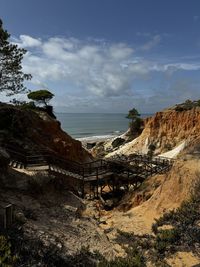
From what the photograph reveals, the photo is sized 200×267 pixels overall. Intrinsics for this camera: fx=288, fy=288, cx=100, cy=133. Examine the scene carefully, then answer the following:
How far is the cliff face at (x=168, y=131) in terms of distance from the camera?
143 feet

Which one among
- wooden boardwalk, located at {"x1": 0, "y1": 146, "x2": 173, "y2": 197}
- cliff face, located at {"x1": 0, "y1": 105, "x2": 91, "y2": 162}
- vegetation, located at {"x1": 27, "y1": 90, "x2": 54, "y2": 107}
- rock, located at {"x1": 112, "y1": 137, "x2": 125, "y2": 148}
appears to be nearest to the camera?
wooden boardwalk, located at {"x1": 0, "y1": 146, "x2": 173, "y2": 197}

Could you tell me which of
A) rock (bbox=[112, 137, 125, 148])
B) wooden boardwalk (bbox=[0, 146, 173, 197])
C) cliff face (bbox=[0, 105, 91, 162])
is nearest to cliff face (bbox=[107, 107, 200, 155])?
rock (bbox=[112, 137, 125, 148])

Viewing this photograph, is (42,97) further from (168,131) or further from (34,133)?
(168,131)

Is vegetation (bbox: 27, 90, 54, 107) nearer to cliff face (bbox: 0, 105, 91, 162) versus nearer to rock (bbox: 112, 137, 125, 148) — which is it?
cliff face (bbox: 0, 105, 91, 162)

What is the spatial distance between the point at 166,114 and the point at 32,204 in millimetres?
38198

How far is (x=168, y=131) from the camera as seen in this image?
46188 mm

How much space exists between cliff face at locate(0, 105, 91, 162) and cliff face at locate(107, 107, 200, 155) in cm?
1784

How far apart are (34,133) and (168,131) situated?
26.2 meters

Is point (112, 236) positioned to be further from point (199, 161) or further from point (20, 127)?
point (20, 127)

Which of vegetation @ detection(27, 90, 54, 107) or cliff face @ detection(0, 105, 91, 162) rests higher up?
vegetation @ detection(27, 90, 54, 107)

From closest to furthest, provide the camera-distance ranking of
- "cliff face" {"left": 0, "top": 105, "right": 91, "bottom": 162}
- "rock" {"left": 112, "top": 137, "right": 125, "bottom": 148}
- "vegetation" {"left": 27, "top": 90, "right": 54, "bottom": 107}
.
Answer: "cliff face" {"left": 0, "top": 105, "right": 91, "bottom": 162}, "vegetation" {"left": 27, "top": 90, "right": 54, "bottom": 107}, "rock" {"left": 112, "top": 137, "right": 125, "bottom": 148}

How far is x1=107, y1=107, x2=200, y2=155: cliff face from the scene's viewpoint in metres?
43.6

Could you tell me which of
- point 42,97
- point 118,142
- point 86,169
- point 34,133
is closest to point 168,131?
point 118,142

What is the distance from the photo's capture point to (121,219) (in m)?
14.5
